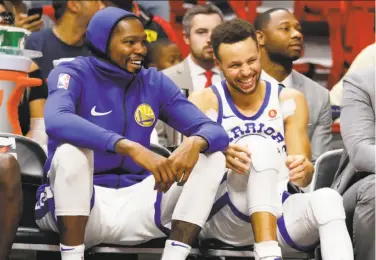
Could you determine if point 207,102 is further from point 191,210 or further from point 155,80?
point 191,210

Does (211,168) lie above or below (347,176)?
above

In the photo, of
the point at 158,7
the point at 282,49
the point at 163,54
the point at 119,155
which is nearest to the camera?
the point at 119,155

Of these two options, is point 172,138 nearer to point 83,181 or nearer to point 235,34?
point 235,34

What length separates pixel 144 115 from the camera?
295 centimetres

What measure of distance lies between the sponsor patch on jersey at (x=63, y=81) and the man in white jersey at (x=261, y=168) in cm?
56

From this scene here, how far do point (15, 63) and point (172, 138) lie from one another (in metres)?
0.99

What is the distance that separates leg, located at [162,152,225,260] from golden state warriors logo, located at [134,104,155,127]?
329mm

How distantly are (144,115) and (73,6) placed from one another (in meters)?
A: 1.96

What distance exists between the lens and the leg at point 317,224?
262 centimetres

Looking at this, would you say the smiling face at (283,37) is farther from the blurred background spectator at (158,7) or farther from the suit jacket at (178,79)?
the blurred background spectator at (158,7)

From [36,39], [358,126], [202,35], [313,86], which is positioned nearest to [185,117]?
[358,126]

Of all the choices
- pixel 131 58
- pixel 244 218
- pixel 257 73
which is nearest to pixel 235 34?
pixel 257 73

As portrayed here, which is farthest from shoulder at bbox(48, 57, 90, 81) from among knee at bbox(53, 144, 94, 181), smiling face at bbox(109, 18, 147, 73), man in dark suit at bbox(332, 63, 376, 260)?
man in dark suit at bbox(332, 63, 376, 260)

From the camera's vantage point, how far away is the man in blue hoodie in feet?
8.51
